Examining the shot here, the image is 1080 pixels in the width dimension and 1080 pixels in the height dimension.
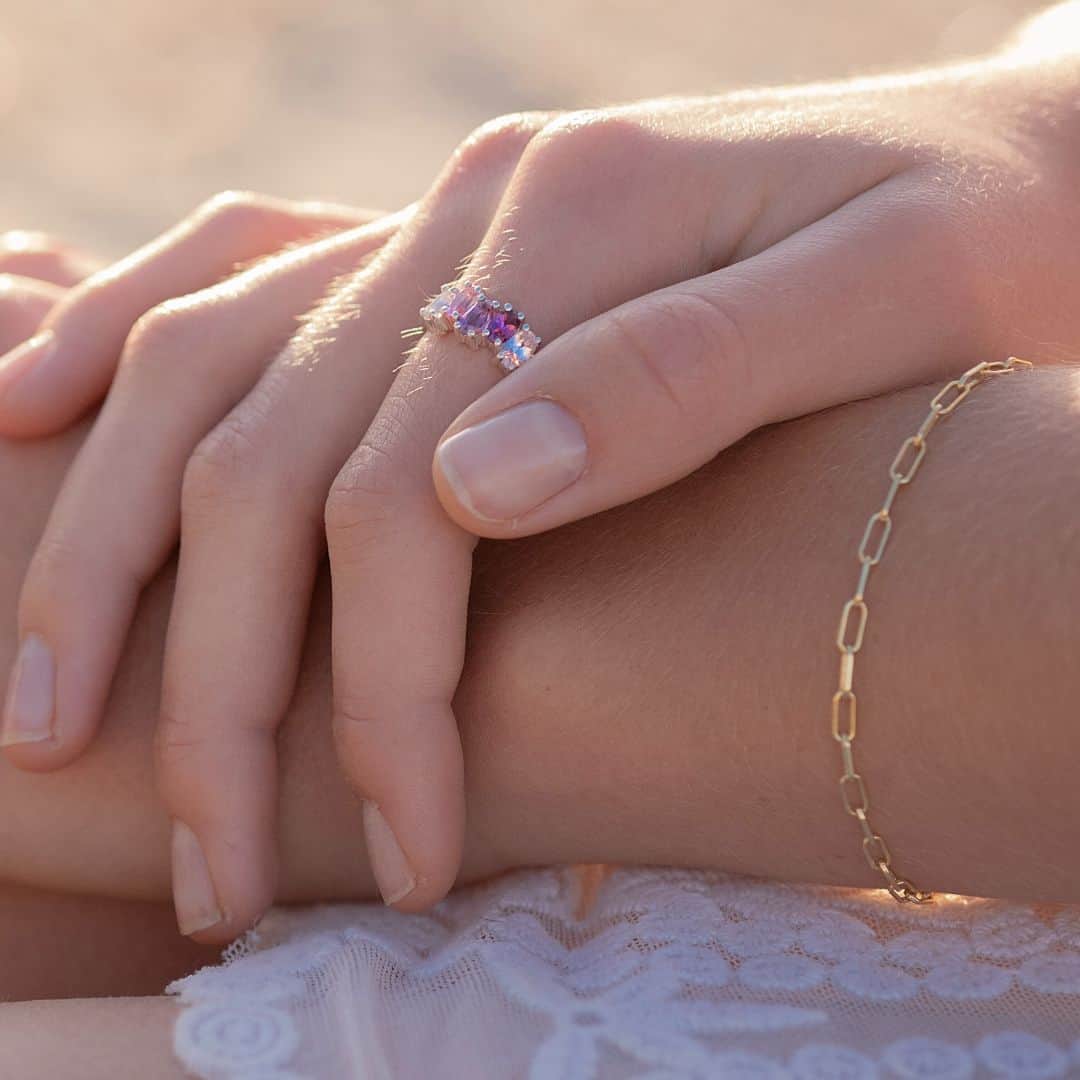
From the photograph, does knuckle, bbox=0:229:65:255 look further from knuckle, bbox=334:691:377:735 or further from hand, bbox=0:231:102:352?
knuckle, bbox=334:691:377:735

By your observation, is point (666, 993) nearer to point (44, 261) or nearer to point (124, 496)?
point (124, 496)

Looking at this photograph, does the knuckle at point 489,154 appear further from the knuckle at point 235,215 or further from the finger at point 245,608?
the knuckle at point 235,215

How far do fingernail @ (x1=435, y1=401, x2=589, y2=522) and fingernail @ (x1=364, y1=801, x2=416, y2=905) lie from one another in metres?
0.24

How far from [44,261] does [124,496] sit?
64 centimetres

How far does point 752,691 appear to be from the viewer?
0.93m

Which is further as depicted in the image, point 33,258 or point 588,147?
point 33,258

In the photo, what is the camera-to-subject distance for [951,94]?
1.31 m

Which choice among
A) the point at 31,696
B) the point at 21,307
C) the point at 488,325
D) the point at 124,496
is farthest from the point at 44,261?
the point at 488,325

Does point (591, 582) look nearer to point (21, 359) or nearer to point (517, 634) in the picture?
point (517, 634)

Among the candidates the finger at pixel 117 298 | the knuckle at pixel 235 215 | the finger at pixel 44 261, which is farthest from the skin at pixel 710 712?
the finger at pixel 44 261

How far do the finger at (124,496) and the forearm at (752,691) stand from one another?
0.20 ft

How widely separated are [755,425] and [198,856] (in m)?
0.53

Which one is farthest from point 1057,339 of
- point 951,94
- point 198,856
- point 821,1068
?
point 198,856

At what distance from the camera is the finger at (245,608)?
1.04 m
